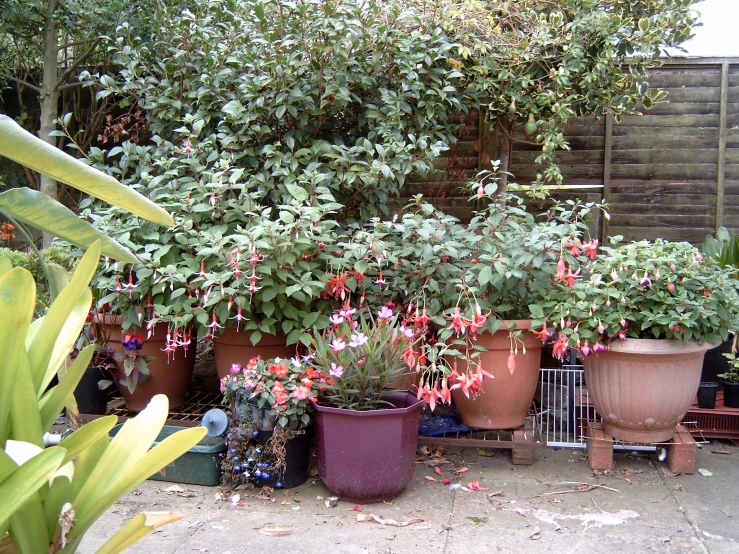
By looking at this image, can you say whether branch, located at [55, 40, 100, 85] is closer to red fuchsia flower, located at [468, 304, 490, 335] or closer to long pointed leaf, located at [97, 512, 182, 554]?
red fuchsia flower, located at [468, 304, 490, 335]

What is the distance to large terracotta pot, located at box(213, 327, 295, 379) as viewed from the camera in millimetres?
3502

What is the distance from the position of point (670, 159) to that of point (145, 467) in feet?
14.0

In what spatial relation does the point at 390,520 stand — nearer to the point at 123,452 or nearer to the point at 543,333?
the point at 543,333

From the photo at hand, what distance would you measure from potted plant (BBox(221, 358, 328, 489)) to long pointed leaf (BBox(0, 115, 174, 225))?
1.68 meters

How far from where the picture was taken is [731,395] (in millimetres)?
3525

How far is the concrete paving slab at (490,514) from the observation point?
2.52 m

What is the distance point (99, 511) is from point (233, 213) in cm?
235

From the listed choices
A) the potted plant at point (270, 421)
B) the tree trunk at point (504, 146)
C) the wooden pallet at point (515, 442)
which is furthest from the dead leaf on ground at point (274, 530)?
the tree trunk at point (504, 146)

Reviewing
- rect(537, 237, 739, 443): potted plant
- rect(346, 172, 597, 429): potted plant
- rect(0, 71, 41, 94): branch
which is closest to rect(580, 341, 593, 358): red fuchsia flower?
rect(537, 237, 739, 443): potted plant

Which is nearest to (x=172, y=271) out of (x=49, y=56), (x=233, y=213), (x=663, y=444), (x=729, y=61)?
(x=233, y=213)

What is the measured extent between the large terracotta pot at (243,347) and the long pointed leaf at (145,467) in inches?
85.4

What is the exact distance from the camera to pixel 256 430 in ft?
9.77

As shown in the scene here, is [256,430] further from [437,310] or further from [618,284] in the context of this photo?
[618,284]

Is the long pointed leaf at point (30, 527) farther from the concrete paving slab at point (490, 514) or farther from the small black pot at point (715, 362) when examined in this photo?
the small black pot at point (715, 362)
